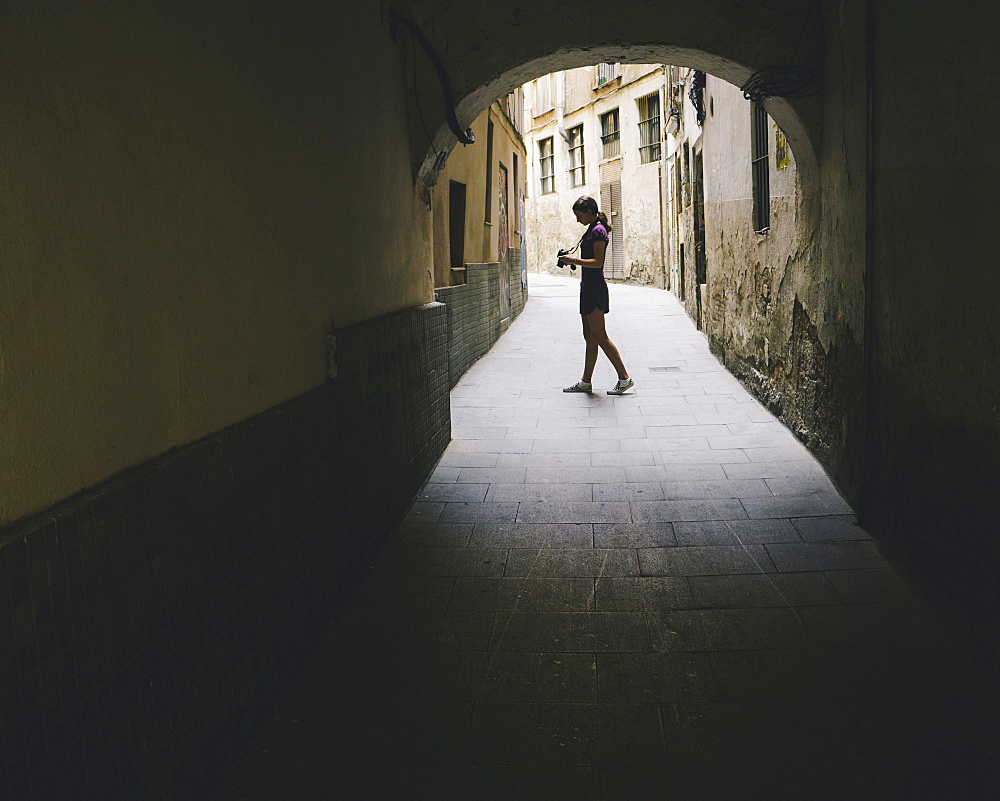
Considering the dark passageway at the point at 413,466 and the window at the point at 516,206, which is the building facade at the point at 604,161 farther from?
the dark passageway at the point at 413,466

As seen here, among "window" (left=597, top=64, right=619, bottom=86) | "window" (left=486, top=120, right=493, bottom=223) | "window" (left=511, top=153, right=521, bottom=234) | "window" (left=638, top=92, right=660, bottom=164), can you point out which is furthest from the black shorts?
"window" (left=597, top=64, right=619, bottom=86)

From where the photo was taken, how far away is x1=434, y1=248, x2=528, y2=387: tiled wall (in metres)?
8.80

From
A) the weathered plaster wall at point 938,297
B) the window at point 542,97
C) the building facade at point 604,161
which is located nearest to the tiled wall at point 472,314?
the weathered plaster wall at point 938,297

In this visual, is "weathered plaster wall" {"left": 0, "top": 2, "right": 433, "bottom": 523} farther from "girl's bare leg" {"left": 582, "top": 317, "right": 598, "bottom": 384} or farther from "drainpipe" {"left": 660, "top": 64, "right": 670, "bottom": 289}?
"drainpipe" {"left": 660, "top": 64, "right": 670, "bottom": 289}

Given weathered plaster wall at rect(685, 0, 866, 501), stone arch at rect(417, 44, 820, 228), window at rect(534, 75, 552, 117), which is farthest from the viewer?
window at rect(534, 75, 552, 117)

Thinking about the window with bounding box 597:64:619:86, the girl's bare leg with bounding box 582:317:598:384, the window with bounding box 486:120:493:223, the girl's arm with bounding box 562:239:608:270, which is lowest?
the girl's bare leg with bounding box 582:317:598:384

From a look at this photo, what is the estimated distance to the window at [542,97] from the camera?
2983cm

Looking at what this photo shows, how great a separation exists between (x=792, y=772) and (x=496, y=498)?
2.79 m

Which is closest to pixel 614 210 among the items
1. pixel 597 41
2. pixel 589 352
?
pixel 589 352

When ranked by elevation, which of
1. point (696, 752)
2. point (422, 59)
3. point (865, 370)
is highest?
point (422, 59)

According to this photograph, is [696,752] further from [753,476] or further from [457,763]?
[753,476]


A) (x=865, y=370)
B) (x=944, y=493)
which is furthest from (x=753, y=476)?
(x=944, y=493)

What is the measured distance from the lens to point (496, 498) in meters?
4.95

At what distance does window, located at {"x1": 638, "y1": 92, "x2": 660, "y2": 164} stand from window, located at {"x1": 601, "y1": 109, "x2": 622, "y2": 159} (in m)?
1.38
